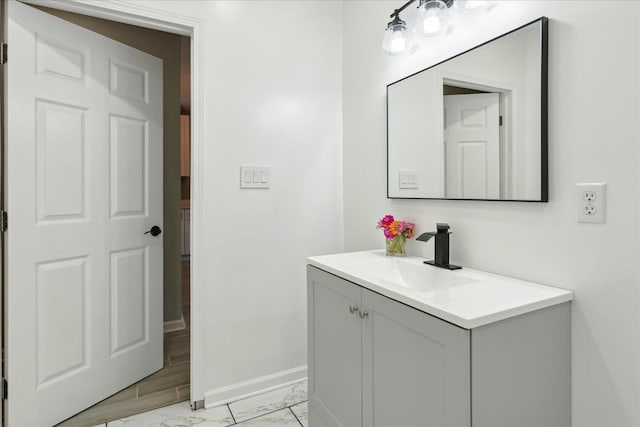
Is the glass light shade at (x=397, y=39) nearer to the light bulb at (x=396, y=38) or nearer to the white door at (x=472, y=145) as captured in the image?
the light bulb at (x=396, y=38)

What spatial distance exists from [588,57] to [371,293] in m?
0.97

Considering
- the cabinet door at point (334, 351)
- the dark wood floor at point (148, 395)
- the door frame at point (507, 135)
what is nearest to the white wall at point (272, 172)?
the dark wood floor at point (148, 395)

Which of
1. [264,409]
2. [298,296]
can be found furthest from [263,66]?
[264,409]

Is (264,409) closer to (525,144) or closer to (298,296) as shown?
(298,296)

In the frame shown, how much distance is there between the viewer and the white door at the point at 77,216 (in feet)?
5.26

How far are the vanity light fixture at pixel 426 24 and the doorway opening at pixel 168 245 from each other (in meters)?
1.81

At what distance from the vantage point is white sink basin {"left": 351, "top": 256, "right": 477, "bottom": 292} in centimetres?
136

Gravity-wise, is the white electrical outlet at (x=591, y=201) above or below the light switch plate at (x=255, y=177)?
below

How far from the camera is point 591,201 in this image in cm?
106

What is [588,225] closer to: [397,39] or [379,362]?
[379,362]

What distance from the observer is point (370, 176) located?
2.05 m

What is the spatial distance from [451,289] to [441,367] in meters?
0.27

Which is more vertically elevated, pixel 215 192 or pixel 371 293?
pixel 215 192

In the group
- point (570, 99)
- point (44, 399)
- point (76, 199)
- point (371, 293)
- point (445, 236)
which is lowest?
point (44, 399)
